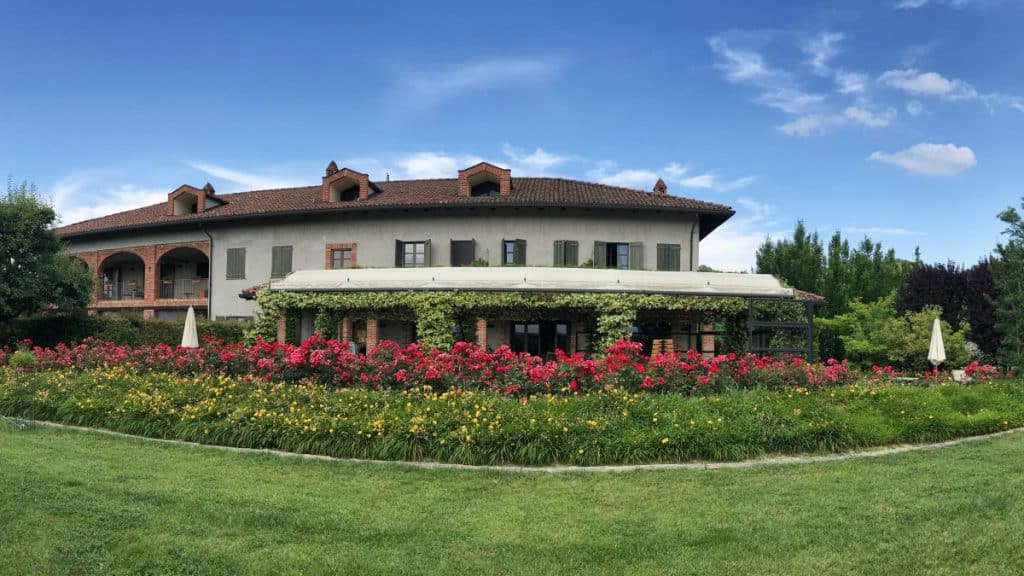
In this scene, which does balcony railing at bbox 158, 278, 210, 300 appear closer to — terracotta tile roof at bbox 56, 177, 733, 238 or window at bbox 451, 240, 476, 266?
terracotta tile roof at bbox 56, 177, 733, 238

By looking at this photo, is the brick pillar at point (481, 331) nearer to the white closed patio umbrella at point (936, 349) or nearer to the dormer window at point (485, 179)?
the dormer window at point (485, 179)

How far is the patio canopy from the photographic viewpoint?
63.7ft

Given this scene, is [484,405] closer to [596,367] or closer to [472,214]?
[596,367]

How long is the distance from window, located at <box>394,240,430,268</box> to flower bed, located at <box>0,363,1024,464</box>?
15887 mm

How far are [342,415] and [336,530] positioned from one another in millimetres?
3934

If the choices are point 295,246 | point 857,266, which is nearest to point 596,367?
point 295,246

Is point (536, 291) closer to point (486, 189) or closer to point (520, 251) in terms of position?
point (520, 251)

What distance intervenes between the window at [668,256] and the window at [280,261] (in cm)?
1557

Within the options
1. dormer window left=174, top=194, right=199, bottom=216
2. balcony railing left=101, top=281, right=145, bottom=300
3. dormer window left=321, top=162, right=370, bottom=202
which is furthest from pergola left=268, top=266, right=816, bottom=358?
balcony railing left=101, top=281, right=145, bottom=300

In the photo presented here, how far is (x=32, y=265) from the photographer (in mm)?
25000

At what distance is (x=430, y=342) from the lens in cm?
1888

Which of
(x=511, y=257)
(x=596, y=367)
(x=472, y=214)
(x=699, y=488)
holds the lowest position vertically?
(x=699, y=488)

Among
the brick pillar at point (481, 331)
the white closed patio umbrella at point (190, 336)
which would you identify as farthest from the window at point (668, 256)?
the white closed patio umbrella at point (190, 336)

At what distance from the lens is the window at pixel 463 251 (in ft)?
90.4
